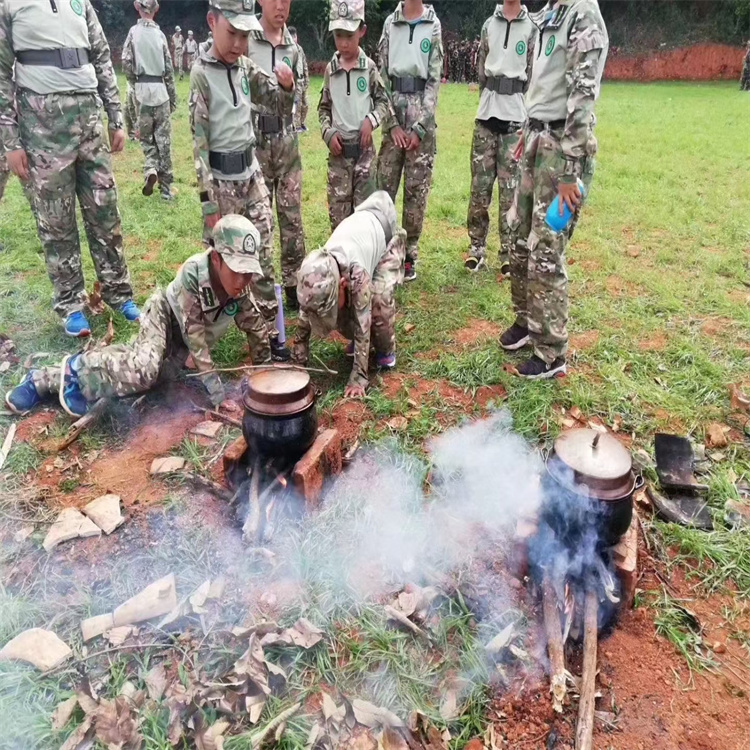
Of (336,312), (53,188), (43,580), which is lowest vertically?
(43,580)

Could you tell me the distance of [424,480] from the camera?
332 centimetres

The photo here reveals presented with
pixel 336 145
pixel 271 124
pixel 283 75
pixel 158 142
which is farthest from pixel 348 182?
pixel 158 142

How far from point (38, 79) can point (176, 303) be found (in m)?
1.93

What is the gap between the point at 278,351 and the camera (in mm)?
4406

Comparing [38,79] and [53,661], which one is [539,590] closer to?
[53,661]

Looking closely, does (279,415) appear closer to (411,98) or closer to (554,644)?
(554,644)

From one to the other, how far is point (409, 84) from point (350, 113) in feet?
2.29

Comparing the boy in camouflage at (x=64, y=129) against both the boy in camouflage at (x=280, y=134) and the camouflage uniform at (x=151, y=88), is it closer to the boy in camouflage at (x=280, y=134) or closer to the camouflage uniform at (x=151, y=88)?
the boy in camouflage at (x=280, y=134)

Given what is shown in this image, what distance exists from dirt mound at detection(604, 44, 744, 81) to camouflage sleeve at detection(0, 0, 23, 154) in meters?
31.0

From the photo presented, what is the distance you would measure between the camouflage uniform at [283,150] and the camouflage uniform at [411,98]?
0.87 meters

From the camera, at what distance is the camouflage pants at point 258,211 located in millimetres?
4219

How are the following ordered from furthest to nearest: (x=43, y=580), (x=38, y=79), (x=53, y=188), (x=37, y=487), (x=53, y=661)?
(x=53, y=188)
(x=38, y=79)
(x=37, y=487)
(x=43, y=580)
(x=53, y=661)

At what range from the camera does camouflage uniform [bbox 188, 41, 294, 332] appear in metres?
3.96

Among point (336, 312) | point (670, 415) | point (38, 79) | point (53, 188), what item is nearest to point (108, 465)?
point (336, 312)
